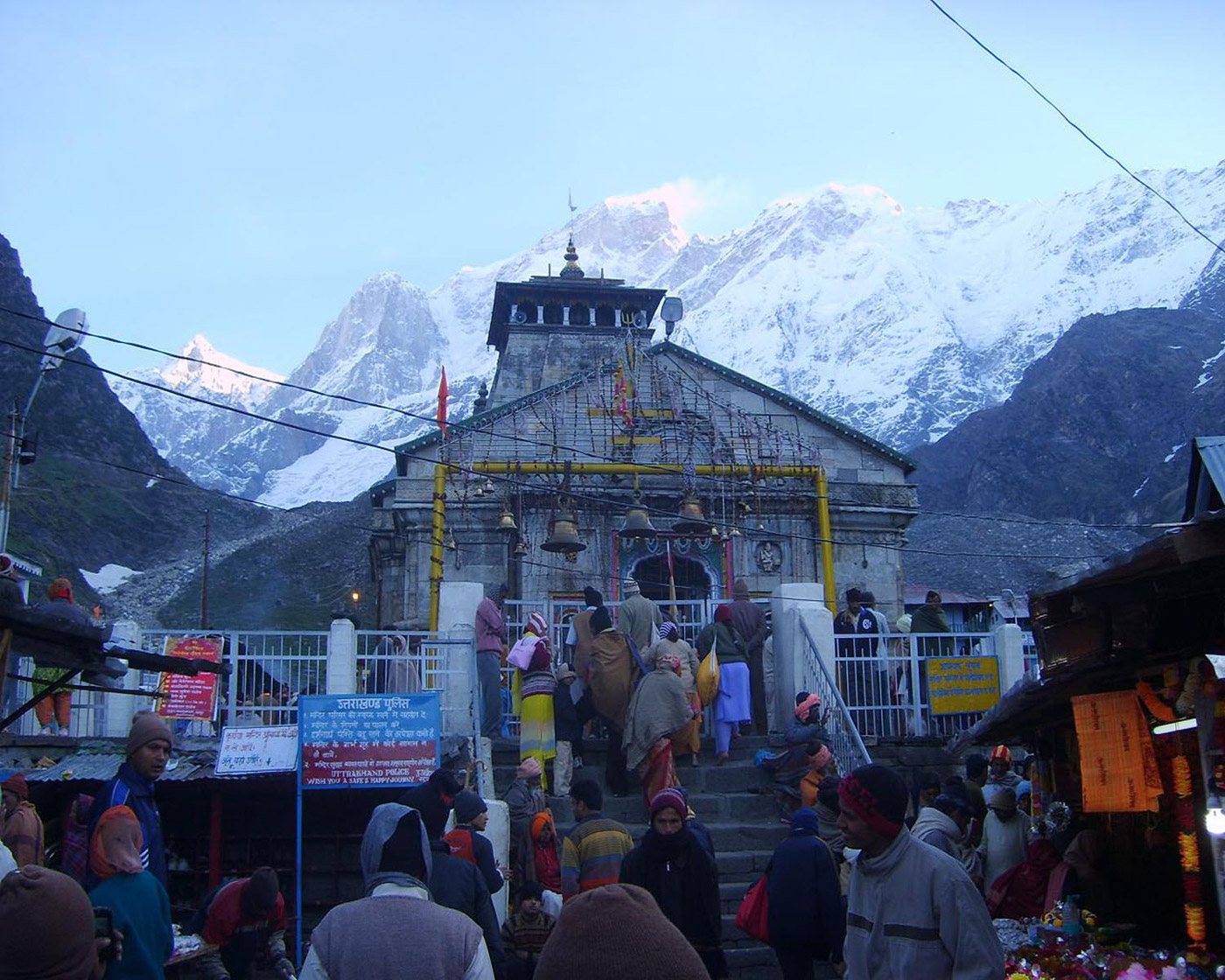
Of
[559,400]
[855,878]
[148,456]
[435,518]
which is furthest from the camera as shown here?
[148,456]

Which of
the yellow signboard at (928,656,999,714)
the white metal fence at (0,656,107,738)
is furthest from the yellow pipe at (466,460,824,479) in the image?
the white metal fence at (0,656,107,738)

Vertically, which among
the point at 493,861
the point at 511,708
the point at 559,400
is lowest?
the point at 493,861

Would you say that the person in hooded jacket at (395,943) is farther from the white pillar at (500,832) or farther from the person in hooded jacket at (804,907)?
the white pillar at (500,832)

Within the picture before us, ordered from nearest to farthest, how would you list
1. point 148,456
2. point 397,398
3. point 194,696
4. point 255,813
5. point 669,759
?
point 669,759 → point 255,813 → point 194,696 → point 148,456 → point 397,398

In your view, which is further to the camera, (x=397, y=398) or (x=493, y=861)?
(x=397, y=398)

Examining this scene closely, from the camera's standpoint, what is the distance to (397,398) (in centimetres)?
16725

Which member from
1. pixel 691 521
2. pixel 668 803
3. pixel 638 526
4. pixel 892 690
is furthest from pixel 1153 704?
pixel 691 521

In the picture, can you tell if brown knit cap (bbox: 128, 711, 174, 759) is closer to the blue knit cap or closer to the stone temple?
the blue knit cap

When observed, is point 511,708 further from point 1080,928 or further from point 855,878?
point 855,878

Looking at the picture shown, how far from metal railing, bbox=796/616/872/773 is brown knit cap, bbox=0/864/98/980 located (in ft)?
26.5

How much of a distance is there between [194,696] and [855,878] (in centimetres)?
991

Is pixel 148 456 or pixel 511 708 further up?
pixel 148 456

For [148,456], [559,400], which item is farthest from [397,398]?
[559,400]

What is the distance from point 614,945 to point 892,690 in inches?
484
